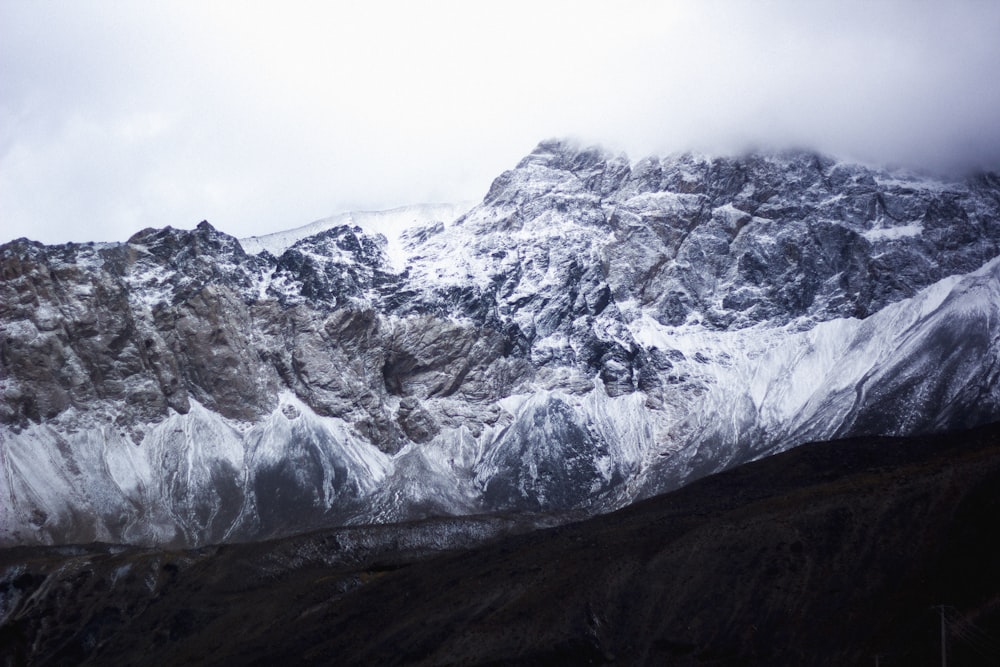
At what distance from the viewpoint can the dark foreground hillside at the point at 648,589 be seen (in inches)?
4279

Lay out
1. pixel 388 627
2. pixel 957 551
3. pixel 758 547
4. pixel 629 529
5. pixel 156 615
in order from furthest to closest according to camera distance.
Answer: pixel 156 615 < pixel 629 529 < pixel 388 627 < pixel 758 547 < pixel 957 551

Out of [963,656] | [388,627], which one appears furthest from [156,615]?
[963,656]

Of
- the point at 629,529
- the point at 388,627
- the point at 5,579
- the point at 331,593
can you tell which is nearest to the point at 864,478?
the point at 629,529

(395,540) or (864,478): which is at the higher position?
(864,478)

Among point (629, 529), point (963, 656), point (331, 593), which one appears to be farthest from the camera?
point (331, 593)

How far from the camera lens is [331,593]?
5925 inches

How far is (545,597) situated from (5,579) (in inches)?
3670

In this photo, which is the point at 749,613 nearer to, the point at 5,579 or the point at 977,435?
the point at 977,435

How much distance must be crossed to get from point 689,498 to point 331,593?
4977 centimetres

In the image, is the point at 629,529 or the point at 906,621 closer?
the point at 906,621

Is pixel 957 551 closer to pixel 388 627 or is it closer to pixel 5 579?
pixel 388 627

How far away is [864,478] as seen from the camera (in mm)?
133875

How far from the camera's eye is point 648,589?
12081 cm

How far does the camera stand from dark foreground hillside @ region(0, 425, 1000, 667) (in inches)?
4279
